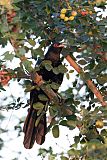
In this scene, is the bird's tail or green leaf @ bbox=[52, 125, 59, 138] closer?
green leaf @ bbox=[52, 125, 59, 138]

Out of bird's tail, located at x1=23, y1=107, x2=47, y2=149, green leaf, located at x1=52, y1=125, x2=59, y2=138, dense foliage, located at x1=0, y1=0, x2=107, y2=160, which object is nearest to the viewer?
dense foliage, located at x1=0, y1=0, x2=107, y2=160

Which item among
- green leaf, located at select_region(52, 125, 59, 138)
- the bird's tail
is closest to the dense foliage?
green leaf, located at select_region(52, 125, 59, 138)

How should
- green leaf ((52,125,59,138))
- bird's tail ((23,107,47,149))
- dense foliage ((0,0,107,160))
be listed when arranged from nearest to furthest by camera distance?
1. dense foliage ((0,0,107,160))
2. green leaf ((52,125,59,138))
3. bird's tail ((23,107,47,149))

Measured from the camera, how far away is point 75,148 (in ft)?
4.67

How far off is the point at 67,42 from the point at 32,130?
2.56 feet

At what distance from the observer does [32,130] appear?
2342 millimetres

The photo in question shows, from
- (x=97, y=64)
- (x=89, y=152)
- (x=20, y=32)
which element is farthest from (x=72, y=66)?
(x=89, y=152)

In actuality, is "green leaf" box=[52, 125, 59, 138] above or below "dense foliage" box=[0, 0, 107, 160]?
below

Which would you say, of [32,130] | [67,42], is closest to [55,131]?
[67,42]

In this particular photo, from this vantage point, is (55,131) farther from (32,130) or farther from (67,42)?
(32,130)

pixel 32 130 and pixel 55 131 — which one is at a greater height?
pixel 32 130

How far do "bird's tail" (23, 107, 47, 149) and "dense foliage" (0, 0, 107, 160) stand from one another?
44 cm

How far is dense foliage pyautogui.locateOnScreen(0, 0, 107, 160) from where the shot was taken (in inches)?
57.5

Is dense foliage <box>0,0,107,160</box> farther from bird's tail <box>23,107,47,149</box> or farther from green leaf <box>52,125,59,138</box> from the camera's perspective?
bird's tail <box>23,107,47,149</box>
